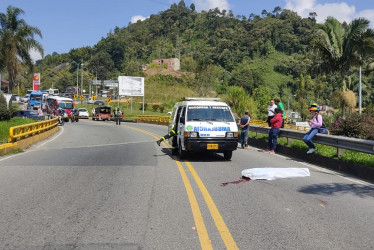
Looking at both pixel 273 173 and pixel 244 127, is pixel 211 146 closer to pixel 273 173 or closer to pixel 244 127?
pixel 273 173

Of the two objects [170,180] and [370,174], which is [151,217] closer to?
[170,180]

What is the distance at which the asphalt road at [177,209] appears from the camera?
458cm

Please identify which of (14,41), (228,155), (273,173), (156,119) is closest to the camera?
(273,173)

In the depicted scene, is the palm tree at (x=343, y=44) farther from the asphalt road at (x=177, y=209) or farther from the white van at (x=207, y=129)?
the asphalt road at (x=177, y=209)

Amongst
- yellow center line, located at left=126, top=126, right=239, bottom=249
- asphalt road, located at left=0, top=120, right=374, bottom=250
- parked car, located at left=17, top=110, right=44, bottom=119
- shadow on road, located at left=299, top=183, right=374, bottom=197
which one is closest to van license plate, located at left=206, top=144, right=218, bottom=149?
asphalt road, located at left=0, top=120, right=374, bottom=250

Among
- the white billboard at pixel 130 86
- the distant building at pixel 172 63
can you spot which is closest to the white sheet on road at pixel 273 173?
the white billboard at pixel 130 86

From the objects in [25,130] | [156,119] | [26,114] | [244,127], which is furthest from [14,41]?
[244,127]

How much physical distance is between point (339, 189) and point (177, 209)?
12.1 feet

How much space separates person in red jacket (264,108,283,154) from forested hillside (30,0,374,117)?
36.1 m

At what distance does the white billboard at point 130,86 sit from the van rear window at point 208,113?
54.2 m

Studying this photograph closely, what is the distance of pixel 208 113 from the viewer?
12.2 metres

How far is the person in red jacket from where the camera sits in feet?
45.6

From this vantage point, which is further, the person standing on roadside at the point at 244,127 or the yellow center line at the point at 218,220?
the person standing on roadside at the point at 244,127

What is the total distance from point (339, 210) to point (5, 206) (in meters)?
5.36
